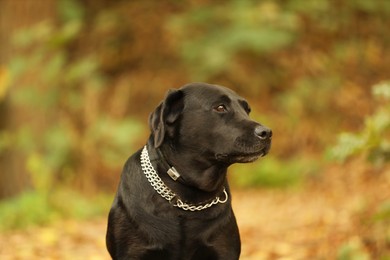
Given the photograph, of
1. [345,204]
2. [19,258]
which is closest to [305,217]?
[345,204]

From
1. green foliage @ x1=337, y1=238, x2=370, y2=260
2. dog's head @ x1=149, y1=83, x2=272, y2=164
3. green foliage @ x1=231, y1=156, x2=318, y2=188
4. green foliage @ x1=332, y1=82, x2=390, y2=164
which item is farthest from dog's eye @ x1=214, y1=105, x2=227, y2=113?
green foliage @ x1=231, y1=156, x2=318, y2=188

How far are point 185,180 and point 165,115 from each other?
357 millimetres

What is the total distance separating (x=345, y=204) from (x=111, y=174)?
6.36 meters

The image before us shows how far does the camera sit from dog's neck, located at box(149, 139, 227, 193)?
3727 millimetres

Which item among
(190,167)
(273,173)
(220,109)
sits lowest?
(190,167)

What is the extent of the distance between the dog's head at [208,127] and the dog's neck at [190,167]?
0.10ft

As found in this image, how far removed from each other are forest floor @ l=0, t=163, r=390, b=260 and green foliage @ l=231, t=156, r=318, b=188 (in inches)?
57.4

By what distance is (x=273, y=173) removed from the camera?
11.8m

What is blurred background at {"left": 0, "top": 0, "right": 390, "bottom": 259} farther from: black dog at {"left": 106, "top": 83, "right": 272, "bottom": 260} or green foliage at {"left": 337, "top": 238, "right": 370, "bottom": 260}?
black dog at {"left": 106, "top": 83, "right": 272, "bottom": 260}

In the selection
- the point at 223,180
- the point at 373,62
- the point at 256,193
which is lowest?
the point at 223,180

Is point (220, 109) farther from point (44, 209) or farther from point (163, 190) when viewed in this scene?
point (44, 209)

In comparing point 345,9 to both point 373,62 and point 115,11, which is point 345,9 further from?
point 115,11

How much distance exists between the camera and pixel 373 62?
1282cm

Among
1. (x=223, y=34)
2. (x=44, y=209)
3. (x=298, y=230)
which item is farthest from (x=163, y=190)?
(x=223, y=34)
